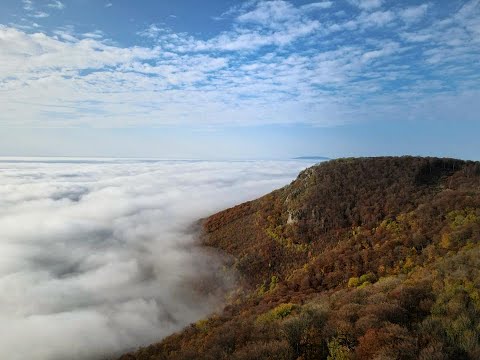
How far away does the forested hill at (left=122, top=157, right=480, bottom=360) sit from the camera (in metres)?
14.4

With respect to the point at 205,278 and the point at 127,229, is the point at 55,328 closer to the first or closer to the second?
the point at 205,278

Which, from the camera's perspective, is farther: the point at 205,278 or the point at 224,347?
the point at 205,278

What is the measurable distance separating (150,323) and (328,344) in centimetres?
4629

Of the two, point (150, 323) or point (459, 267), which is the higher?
point (459, 267)

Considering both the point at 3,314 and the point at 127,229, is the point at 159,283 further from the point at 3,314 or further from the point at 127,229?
the point at 127,229

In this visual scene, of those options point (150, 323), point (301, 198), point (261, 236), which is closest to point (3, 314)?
point (150, 323)

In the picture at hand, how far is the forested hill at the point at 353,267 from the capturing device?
47.1 ft

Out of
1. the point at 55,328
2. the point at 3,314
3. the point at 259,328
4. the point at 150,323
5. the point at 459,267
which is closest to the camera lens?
the point at 259,328

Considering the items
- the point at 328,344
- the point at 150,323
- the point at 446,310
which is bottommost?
the point at 150,323

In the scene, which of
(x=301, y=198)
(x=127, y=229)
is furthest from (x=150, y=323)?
(x=127, y=229)

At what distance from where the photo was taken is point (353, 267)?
125ft

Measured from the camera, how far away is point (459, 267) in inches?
817

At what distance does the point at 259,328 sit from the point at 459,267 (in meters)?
13.6

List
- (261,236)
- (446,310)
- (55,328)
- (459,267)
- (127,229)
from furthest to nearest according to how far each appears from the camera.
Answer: (127,229) < (261,236) < (55,328) < (459,267) < (446,310)
